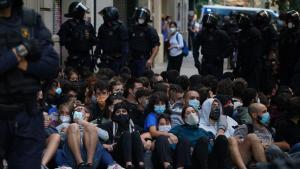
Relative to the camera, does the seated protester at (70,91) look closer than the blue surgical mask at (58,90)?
Yes

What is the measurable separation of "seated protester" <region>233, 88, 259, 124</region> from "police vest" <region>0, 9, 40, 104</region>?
573 centimetres

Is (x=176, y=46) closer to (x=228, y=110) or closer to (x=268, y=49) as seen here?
(x=268, y=49)

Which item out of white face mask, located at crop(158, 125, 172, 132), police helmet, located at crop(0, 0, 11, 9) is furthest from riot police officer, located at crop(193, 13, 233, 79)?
police helmet, located at crop(0, 0, 11, 9)

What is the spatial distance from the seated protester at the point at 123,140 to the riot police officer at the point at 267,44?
6.69 meters

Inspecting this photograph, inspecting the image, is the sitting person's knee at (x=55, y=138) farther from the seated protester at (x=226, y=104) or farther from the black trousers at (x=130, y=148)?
the seated protester at (x=226, y=104)

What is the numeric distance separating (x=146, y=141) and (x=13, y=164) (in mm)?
4575

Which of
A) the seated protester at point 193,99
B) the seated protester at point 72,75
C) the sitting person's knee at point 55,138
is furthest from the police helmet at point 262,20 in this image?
the sitting person's knee at point 55,138

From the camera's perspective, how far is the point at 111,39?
15016mm

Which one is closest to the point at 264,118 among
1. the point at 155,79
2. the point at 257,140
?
the point at 257,140

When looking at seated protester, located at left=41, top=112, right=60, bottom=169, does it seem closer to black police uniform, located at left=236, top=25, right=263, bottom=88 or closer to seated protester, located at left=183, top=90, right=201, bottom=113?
seated protester, located at left=183, top=90, right=201, bottom=113

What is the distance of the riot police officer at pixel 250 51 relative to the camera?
52.1ft

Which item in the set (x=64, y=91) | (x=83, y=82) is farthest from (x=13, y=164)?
(x=83, y=82)

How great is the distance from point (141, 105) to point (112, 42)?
4598mm

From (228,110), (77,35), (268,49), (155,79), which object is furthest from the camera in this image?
(268,49)
